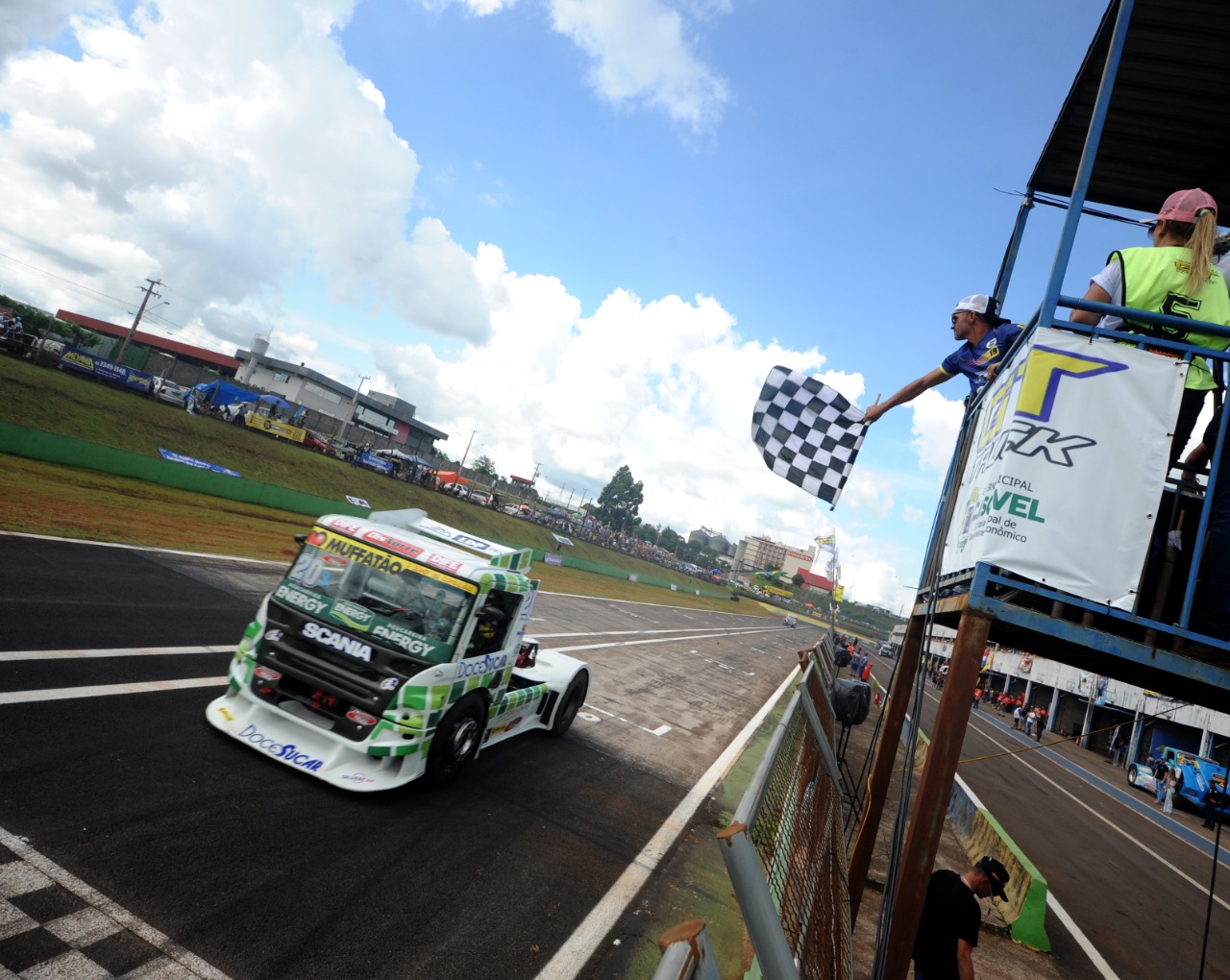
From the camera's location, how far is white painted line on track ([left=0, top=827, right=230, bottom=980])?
347 cm

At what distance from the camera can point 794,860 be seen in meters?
3.51


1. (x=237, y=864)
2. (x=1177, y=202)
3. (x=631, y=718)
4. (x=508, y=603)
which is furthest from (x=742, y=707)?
(x=1177, y=202)

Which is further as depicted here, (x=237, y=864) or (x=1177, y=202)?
(x=237, y=864)

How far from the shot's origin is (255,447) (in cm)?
3681

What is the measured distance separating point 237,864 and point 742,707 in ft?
44.9

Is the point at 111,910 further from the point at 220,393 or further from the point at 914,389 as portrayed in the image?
the point at 220,393

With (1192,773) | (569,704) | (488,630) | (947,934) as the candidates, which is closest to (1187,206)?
(947,934)

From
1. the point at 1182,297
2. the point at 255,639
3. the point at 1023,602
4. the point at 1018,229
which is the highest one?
the point at 1018,229

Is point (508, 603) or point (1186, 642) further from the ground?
point (1186, 642)

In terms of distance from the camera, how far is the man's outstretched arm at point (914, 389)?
203 inches

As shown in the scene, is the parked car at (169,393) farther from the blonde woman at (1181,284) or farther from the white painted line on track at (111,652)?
the blonde woman at (1181,284)

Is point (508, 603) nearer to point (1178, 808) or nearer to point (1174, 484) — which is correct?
point (1174, 484)

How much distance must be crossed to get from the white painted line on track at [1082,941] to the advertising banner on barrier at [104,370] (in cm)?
4119

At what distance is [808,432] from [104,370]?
1561 inches
